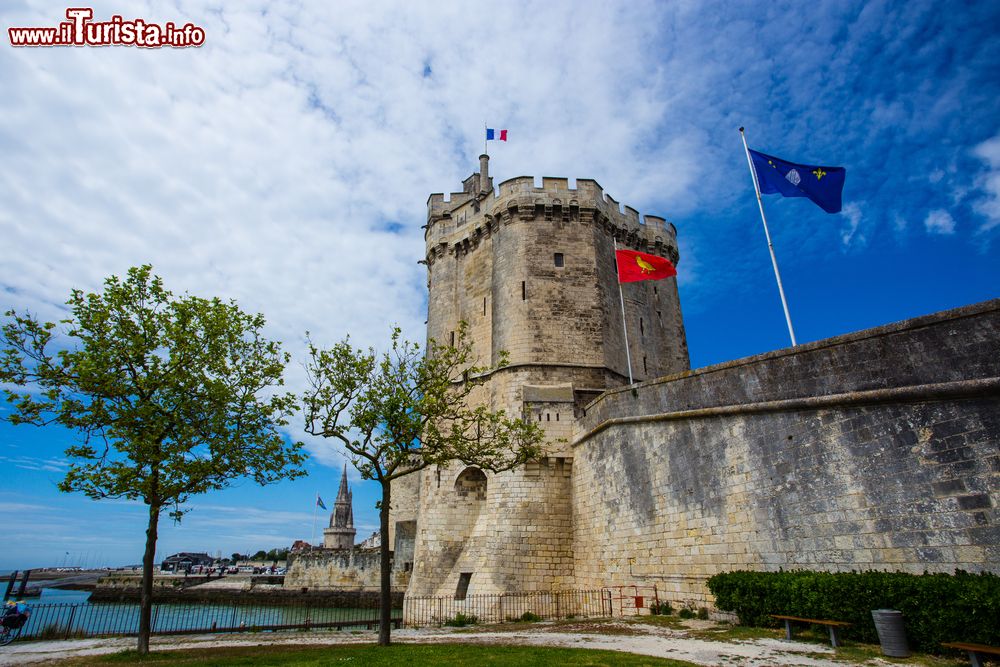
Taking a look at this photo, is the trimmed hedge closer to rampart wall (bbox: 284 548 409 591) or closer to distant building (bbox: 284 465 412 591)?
distant building (bbox: 284 465 412 591)

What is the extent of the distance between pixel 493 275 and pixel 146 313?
1414cm

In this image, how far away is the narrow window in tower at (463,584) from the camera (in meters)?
19.2

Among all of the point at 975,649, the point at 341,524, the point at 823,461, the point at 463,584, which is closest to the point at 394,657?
the point at 975,649

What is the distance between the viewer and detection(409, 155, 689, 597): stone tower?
19328mm

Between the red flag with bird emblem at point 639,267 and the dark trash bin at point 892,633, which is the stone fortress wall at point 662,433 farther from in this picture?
the red flag with bird emblem at point 639,267

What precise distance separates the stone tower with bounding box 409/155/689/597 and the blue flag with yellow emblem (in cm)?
832

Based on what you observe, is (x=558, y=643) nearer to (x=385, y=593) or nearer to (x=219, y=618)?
(x=385, y=593)

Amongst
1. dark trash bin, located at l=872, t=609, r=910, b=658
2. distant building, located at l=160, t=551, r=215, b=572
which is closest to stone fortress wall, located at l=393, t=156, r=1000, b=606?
dark trash bin, located at l=872, t=609, r=910, b=658

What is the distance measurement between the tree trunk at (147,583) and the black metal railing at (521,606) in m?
9.39

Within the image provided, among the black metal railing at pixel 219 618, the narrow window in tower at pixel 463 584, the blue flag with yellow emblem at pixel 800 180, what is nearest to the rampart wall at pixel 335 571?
the black metal railing at pixel 219 618

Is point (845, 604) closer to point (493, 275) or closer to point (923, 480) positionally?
point (923, 480)

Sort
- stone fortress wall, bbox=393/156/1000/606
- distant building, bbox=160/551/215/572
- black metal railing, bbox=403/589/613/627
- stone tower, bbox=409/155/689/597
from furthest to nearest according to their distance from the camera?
distant building, bbox=160/551/215/572
stone tower, bbox=409/155/689/597
black metal railing, bbox=403/589/613/627
stone fortress wall, bbox=393/156/1000/606

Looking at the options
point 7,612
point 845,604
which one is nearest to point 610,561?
point 845,604

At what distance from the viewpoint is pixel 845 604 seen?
29.9 feet
